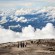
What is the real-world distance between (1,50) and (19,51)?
6.80 metres

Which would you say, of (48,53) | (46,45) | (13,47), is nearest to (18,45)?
(13,47)

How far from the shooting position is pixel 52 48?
103 m

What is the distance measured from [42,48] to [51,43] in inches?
386

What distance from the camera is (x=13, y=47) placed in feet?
350

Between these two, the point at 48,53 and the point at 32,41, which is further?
the point at 32,41

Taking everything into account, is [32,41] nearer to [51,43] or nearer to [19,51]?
[51,43]

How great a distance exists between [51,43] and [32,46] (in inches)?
354

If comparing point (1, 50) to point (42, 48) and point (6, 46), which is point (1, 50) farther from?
point (42, 48)

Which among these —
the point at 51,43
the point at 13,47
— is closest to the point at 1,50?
the point at 13,47

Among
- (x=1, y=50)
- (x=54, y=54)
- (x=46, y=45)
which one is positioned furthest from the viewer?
(x=46, y=45)

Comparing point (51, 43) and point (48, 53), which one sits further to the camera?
point (51, 43)

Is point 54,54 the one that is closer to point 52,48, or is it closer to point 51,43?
point 52,48

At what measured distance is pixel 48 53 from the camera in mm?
95062

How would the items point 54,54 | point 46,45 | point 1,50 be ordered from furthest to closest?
point 46,45 → point 1,50 → point 54,54
